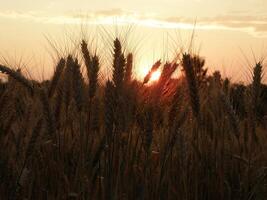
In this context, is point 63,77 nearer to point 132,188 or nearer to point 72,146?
point 72,146

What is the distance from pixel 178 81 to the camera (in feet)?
10.9

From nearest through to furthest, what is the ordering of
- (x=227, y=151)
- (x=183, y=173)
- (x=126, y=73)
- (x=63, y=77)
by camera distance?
1. (x=183, y=173)
2. (x=126, y=73)
3. (x=227, y=151)
4. (x=63, y=77)

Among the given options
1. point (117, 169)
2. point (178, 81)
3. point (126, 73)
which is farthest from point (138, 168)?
point (178, 81)

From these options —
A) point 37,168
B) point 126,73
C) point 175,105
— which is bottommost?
point 37,168

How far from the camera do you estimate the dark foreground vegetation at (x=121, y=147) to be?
2576 mm

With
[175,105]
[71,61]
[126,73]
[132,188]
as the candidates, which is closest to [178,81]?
[175,105]

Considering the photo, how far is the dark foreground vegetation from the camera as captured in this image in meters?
2.58

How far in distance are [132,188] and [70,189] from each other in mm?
332

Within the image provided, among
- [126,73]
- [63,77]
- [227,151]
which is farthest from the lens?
[63,77]

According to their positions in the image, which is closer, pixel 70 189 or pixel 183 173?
pixel 70 189

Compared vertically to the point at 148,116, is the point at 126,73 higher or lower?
higher

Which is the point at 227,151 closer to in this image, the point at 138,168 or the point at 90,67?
the point at 138,168

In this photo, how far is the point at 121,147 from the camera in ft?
9.25

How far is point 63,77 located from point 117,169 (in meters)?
1.02
